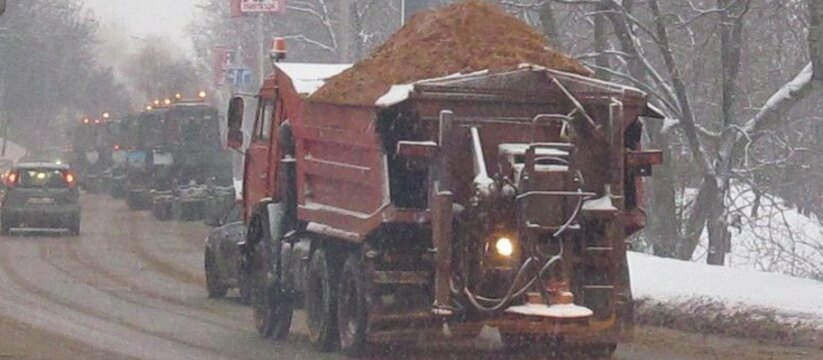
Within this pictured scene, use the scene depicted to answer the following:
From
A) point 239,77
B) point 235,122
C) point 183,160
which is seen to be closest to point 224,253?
point 235,122

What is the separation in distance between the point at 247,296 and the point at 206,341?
369 centimetres

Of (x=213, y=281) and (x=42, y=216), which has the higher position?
(x=213, y=281)

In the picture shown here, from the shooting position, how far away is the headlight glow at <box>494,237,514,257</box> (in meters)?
14.5

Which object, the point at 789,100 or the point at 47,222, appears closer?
the point at 789,100

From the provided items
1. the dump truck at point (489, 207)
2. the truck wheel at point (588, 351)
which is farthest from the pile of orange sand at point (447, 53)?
the truck wheel at point (588, 351)

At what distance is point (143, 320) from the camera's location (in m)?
20.8

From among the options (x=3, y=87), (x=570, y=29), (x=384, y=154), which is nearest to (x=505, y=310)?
(x=384, y=154)

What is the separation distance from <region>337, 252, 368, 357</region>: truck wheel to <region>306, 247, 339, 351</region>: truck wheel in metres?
0.18

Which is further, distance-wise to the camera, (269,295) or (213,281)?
(213,281)

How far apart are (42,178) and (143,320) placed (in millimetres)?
20804

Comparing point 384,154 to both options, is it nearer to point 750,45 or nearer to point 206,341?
point 206,341

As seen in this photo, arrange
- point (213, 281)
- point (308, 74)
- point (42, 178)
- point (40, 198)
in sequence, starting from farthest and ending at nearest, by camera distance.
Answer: point (42, 178) → point (40, 198) → point (213, 281) → point (308, 74)

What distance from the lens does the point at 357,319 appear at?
52.0 feet

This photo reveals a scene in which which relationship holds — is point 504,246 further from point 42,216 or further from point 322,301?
point 42,216
